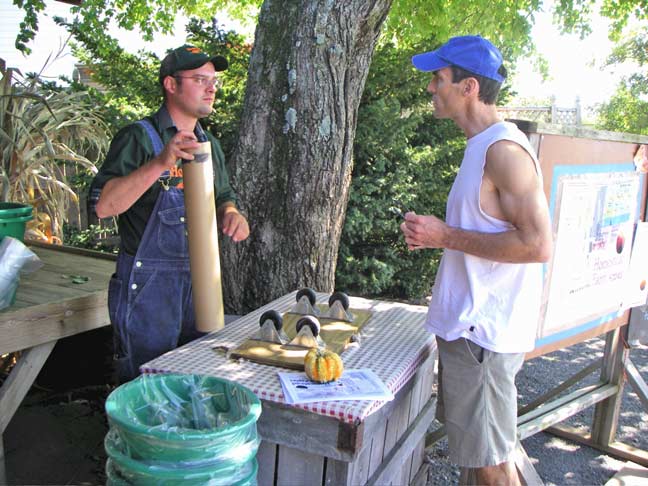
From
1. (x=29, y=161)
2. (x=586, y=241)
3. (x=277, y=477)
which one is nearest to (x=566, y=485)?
(x=586, y=241)

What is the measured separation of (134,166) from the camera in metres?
2.20

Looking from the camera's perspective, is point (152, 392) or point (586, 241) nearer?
point (152, 392)

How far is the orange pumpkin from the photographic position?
1869 mm

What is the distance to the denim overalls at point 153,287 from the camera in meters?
2.26

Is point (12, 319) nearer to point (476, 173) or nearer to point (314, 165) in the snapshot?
point (314, 165)

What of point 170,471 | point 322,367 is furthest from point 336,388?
point 170,471

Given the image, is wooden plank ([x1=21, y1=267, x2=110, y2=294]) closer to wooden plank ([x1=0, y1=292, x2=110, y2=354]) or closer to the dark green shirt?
wooden plank ([x1=0, y1=292, x2=110, y2=354])

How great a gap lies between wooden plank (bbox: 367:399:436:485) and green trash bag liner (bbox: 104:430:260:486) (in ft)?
2.46

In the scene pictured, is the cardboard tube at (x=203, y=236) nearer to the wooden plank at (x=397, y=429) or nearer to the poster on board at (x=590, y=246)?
the wooden plank at (x=397, y=429)

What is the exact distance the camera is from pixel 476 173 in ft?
6.48

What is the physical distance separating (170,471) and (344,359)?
2.91 ft

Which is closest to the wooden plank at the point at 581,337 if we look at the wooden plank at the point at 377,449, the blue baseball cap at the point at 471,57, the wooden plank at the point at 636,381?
the wooden plank at the point at 636,381

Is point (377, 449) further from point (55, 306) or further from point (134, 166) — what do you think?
point (55, 306)

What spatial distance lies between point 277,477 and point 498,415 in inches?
32.4
